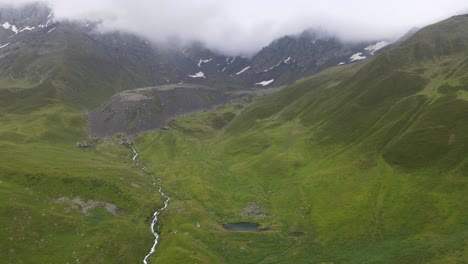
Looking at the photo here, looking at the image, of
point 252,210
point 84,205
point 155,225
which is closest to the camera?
point 155,225

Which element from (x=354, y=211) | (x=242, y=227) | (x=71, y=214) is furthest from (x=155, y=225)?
(x=354, y=211)

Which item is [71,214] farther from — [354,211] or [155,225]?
[354,211]

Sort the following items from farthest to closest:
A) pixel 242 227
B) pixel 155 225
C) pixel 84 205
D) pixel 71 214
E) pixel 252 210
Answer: pixel 252 210 < pixel 84 205 < pixel 155 225 < pixel 242 227 < pixel 71 214

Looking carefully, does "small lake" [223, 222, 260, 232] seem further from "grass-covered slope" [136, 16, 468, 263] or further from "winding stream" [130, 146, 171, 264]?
"winding stream" [130, 146, 171, 264]

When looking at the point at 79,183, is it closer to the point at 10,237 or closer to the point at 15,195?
the point at 15,195

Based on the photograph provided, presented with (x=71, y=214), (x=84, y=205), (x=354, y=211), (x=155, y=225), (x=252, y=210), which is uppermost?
(x=71, y=214)

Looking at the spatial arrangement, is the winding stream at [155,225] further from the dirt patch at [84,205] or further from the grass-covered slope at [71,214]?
the dirt patch at [84,205]
